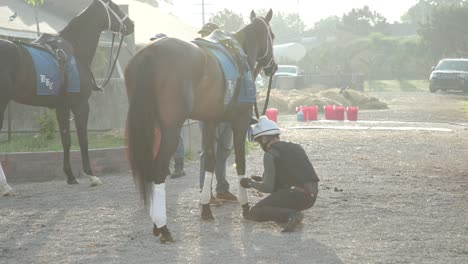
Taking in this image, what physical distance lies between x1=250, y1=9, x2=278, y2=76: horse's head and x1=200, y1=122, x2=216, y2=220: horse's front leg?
4.83 ft

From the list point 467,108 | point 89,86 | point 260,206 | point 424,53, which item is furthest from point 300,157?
point 424,53

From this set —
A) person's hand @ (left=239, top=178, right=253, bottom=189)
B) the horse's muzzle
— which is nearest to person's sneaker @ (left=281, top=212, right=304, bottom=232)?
person's hand @ (left=239, top=178, right=253, bottom=189)

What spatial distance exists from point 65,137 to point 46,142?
3.06m

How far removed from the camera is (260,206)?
8.71 meters

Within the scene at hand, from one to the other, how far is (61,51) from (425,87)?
51148mm

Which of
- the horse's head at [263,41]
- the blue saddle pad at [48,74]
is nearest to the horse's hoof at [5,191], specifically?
the blue saddle pad at [48,74]

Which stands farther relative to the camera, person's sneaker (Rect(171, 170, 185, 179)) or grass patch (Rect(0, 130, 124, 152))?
grass patch (Rect(0, 130, 124, 152))

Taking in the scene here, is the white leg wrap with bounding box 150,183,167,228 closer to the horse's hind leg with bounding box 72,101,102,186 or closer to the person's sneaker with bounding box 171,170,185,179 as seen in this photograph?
the horse's hind leg with bounding box 72,101,102,186

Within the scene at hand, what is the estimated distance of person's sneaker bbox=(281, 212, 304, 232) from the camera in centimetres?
820

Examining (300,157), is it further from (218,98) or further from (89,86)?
(89,86)

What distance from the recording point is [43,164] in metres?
12.6

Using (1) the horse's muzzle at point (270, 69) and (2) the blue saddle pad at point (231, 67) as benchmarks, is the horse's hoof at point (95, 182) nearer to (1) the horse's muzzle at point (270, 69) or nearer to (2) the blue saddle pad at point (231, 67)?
(1) the horse's muzzle at point (270, 69)

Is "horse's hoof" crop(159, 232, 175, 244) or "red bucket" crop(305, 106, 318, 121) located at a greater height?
"horse's hoof" crop(159, 232, 175, 244)

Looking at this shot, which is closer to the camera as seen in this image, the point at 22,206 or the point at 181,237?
the point at 181,237
